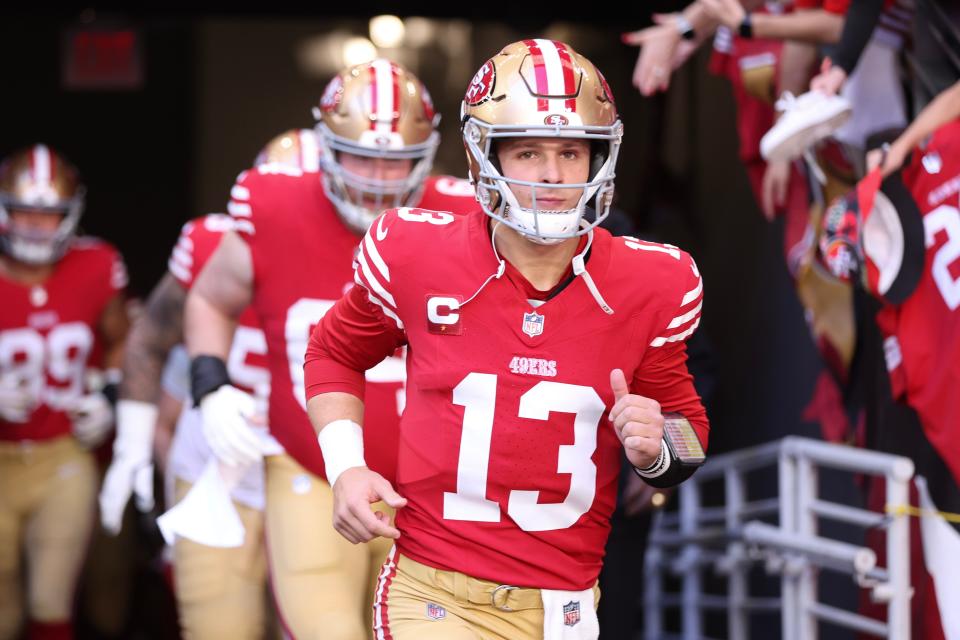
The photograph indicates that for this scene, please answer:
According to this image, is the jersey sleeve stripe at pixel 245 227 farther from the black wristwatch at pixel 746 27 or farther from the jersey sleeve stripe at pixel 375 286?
the black wristwatch at pixel 746 27

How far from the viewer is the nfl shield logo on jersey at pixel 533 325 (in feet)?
9.14

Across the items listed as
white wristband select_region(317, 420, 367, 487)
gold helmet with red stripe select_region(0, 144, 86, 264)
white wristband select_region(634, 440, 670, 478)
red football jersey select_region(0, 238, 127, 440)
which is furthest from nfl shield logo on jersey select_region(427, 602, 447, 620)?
gold helmet with red stripe select_region(0, 144, 86, 264)

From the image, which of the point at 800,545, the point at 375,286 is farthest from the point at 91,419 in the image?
the point at 375,286

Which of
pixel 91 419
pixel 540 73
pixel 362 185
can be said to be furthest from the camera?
pixel 91 419

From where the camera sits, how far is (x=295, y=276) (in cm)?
385

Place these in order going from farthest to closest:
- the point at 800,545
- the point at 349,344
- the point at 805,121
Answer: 1. the point at 800,545
2. the point at 805,121
3. the point at 349,344

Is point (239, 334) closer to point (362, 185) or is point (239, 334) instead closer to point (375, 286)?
point (362, 185)

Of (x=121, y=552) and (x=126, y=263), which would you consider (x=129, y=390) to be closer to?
(x=121, y=552)

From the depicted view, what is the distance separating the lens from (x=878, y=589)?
3.69m

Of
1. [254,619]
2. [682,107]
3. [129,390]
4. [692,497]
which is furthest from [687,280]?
[682,107]

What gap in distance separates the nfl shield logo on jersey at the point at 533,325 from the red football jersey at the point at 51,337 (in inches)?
146

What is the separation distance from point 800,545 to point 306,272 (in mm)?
1583

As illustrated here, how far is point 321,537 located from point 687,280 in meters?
1.26

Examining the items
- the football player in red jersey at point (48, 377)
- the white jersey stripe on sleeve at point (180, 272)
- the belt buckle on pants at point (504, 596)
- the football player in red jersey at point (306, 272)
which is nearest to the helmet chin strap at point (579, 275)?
the belt buckle on pants at point (504, 596)
